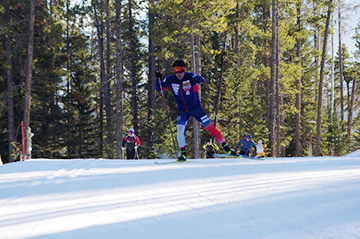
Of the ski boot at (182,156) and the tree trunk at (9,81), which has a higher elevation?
the tree trunk at (9,81)

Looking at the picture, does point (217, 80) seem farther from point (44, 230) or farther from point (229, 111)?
point (44, 230)

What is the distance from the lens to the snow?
6.27 feet

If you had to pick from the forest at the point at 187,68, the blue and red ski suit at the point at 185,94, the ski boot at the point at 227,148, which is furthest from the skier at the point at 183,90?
the forest at the point at 187,68

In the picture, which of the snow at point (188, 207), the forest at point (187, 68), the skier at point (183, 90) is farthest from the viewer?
the forest at point (187, 68)

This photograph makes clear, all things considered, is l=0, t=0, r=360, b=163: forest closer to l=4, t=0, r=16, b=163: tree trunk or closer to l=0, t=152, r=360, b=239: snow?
l=4, t=0, r=16, b=163: tree trunk

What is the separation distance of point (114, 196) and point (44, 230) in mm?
966

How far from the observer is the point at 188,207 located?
2.44m

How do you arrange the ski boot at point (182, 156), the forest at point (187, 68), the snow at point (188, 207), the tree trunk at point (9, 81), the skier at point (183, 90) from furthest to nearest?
1. the tree trunk at point (9, 81)
2. the forest at point (187, 68)
3. the ski boot at point (182, 156)
4. the skier at point (183, 90)
5. the snow at point (188, 207)

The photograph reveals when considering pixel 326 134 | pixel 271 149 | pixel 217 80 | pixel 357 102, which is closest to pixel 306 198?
pixel 271 149

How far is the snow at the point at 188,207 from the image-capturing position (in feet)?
6.27

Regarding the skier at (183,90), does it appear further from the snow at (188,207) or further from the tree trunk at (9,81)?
the tree trunk at (9,81)

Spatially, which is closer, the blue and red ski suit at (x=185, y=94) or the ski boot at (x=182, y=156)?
the blue and red ski suit at (x=185, y=94)

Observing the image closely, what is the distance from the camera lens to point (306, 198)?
2494 mm

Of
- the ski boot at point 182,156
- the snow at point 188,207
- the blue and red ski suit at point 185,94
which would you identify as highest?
the blue and red ski suit at point 185,94
